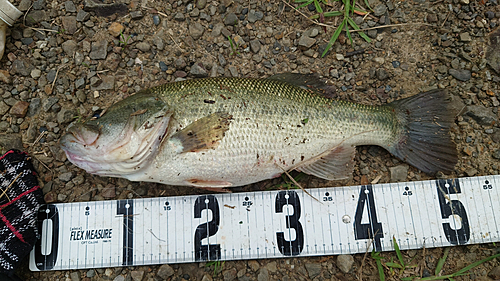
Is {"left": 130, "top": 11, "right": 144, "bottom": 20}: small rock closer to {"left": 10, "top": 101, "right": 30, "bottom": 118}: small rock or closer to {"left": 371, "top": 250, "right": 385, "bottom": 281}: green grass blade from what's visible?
{"left": 10, "top": 101, "right": 30, "bottom": 118}: small rock

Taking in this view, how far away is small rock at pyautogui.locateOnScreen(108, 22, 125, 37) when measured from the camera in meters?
3.31

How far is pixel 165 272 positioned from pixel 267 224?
1103 mm

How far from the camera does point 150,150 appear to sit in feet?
8.13

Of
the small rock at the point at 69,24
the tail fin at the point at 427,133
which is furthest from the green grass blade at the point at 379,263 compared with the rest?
the small rock at the point at 69,24

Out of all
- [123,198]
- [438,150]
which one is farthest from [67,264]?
[438,150]

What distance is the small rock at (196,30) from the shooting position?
332 centimetres

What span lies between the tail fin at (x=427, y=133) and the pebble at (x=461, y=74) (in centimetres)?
51

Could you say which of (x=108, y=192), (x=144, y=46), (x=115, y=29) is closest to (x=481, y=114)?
(x=144, y=46)

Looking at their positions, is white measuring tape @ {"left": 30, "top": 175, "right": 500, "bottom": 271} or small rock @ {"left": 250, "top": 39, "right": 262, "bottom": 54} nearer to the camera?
white measuring tape @ {"left": 30, "top": 175, "right": 500, "bottom": 271}

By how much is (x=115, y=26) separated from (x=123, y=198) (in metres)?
1.96

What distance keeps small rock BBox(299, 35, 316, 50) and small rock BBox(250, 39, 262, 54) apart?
473 mm

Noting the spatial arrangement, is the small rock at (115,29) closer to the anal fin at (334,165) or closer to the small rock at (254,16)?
the small rock at (254,16)

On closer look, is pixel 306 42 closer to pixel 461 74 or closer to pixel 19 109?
pixel 461 74

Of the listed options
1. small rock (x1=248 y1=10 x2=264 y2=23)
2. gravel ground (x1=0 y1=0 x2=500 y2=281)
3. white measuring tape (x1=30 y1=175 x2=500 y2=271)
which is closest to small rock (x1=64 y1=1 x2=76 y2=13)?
gravel ground (x1=0 y1=0 x2=500 y2=281)
